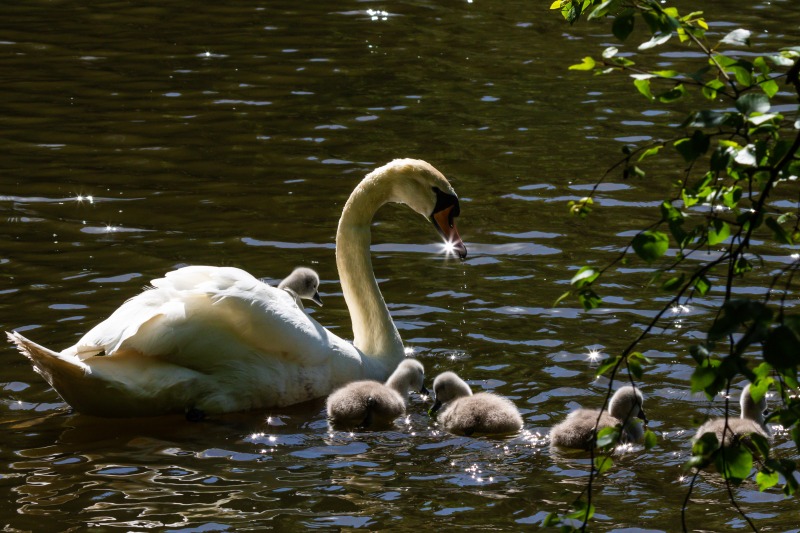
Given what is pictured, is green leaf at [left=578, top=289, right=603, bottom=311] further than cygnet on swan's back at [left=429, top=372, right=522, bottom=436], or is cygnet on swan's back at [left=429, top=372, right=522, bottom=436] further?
cygnet on swan's back at [left=429, top=372, right=522, bottom=436]

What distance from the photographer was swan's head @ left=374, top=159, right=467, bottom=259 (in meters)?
8.10

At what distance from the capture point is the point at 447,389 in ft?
23.4

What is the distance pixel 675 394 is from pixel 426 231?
3.85m

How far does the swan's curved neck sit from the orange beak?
359 millimetres

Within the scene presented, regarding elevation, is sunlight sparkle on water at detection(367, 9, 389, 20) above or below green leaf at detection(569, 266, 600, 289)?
above

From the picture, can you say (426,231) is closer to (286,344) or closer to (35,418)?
(286,344)

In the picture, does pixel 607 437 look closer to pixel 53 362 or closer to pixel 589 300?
pixel 589 300

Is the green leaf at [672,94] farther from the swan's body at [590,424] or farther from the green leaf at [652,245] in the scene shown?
the swan's body at [590,424]

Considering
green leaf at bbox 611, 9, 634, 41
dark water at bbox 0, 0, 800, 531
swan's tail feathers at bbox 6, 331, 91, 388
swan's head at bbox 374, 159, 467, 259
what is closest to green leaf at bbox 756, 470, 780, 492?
dark water at bbox 0, 0, 800, 531

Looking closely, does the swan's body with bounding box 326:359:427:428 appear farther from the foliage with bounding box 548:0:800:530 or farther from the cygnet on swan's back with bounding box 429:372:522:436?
the foliage with bounding box 548:0:800:530

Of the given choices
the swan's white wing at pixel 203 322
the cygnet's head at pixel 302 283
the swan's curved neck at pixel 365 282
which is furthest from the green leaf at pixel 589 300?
the cygnet's head at pixel 302 283

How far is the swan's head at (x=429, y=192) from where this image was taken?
8102 mm

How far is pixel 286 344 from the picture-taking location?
7.12 m

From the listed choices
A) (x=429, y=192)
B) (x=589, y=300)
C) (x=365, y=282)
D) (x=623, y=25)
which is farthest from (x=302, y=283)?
(x=623, y=25)
